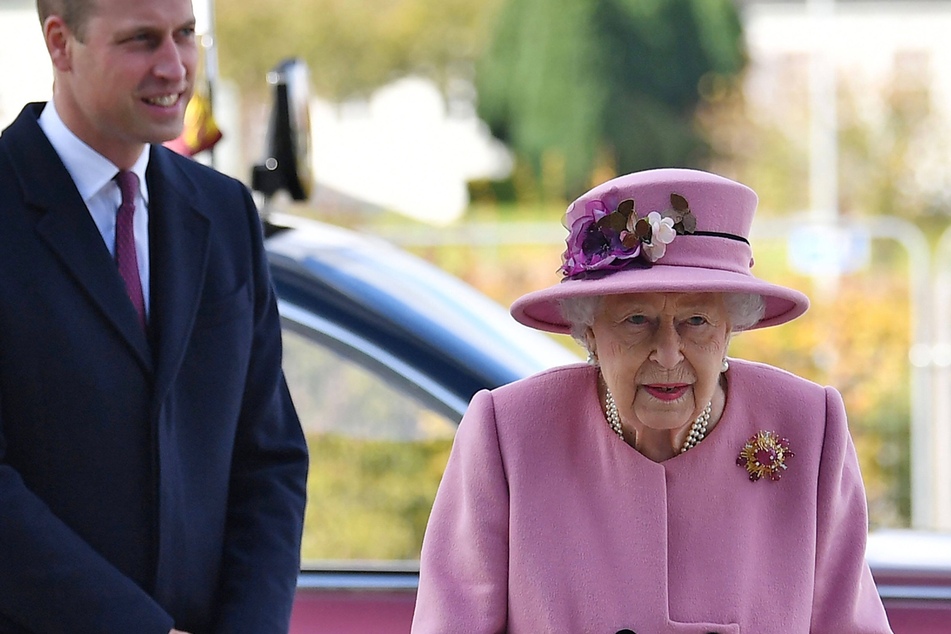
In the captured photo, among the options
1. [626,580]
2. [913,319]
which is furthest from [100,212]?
[913,319]

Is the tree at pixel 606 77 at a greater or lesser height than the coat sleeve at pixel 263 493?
greater

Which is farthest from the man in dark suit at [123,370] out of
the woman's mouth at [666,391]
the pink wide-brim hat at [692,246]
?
the woman's mouth at [666,391]

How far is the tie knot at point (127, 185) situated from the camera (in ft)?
7.48

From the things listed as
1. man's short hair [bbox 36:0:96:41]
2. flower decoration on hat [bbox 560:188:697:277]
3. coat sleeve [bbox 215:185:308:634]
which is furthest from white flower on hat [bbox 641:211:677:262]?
man's short hair [bbox 36:0:96:41]

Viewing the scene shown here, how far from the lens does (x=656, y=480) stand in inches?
91.4

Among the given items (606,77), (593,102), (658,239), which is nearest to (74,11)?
(658,239)

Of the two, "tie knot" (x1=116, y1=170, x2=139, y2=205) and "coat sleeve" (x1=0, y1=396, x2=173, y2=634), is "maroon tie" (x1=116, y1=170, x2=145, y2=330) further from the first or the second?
"coat sleeve" (x1=0, y1=396, x2=173, y2=634)

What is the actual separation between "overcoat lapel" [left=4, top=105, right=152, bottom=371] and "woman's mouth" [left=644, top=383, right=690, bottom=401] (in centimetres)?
76

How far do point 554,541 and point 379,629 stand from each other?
81 centimetres

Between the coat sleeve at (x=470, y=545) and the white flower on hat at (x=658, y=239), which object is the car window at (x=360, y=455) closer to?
the coat sleeve at (x=470, y=545)

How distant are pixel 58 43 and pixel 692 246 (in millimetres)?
1008

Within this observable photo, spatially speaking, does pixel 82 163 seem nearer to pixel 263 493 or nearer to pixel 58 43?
pixel 58 43

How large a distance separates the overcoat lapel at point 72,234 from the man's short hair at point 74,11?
0.18 metres

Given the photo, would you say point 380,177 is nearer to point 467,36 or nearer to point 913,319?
point 467,36
